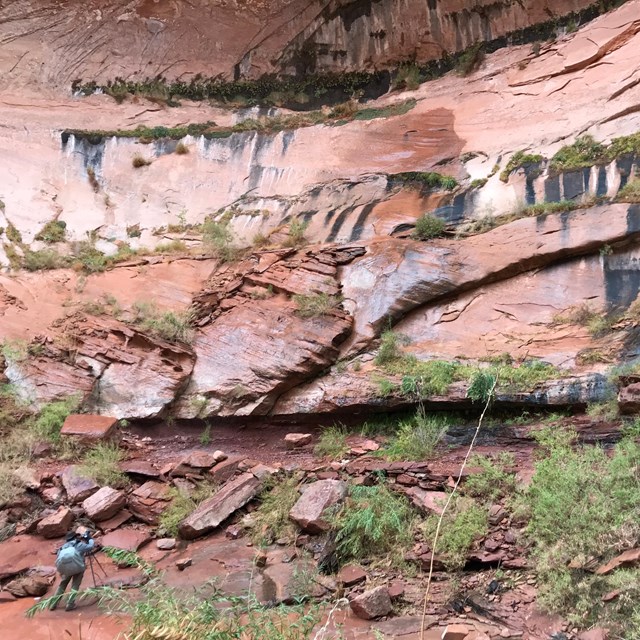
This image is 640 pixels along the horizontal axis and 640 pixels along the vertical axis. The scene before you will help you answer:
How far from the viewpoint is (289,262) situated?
956cm

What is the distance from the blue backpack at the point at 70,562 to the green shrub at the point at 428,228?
6839 millimetres

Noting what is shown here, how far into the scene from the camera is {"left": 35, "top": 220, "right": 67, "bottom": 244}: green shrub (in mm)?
11484

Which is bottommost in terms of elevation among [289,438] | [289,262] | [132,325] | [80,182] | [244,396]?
[289,438]

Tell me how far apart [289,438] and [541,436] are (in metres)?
3.54

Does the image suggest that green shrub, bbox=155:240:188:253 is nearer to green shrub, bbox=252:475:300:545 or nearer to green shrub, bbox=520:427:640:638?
green shrub, bbox=252:475:300:545

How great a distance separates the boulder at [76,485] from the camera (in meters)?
6.97

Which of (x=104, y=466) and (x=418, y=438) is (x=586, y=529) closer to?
(x=418, y=438)

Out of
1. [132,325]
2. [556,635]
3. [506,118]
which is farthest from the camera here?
[506,118]

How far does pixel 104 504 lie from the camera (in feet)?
21.9

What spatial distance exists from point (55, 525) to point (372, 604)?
13.4 feet

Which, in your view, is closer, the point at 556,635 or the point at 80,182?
the point at 556,635

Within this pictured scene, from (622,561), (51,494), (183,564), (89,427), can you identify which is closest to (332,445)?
(183,564)

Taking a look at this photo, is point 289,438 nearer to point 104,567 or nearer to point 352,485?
point 352,485

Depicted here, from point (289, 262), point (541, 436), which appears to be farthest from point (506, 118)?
point (541, 436)
